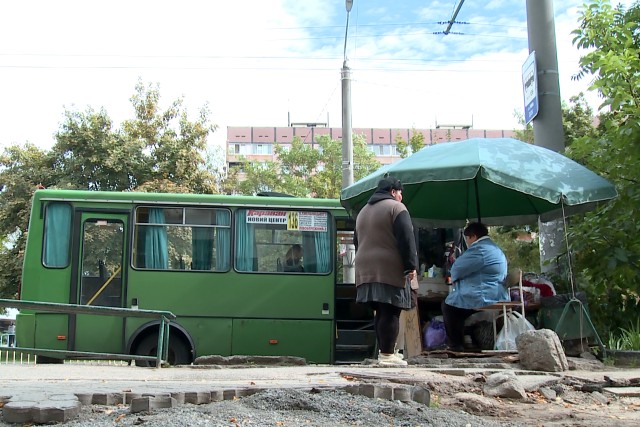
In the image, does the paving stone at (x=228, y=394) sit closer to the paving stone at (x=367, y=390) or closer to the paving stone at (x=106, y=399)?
the paving stone at (x=106, y=399)

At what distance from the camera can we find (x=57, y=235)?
10.1 m

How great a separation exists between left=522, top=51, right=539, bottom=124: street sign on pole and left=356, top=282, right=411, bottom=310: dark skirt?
3755mm

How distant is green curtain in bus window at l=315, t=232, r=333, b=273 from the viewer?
10.5 metres

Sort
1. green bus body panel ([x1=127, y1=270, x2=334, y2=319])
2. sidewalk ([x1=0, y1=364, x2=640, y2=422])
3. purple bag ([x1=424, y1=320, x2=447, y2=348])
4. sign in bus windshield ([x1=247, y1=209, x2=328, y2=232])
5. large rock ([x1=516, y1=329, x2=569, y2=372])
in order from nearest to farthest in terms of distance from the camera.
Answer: sidewalk ([x1=0, y1=364, x2=640, y2=422]) → large rock ([x1=516, y1=329, x2=569, y2=372]) → purple bag ([x1=424, y1=320, x2=447, y2=348]) → green bus body panel ([x1=127, y1=270, x2=334, y2=319]) → sign in bus windshield ([x1=247, y1=209, x2=328, y2=232])

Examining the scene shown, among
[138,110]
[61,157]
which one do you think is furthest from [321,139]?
[61,157]

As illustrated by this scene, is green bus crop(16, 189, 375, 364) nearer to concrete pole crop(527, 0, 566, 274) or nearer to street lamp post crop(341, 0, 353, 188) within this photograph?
concrete pole crop(527, 0, 566, 274)

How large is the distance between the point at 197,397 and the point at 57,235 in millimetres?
6828

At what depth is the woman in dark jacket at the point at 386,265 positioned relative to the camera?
7.13 m

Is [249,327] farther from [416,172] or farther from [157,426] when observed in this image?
[157,426]

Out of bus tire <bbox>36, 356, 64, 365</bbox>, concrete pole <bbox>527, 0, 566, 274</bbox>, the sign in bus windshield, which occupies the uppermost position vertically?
concrete pole <bbox>527, 0, 566, 274</bbox>

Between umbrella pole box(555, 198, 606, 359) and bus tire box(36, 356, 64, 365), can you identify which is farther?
bus tire box(36, 356, 64, 365)

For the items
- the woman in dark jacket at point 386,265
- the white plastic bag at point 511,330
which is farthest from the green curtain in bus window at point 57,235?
the white plastic bag at point 511,330

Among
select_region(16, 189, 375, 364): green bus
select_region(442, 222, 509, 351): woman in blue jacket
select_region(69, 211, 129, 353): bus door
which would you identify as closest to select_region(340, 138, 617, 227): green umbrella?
select_region(442, 222, 509, 351): woman in blue jacket

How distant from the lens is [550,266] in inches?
367
